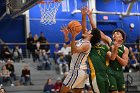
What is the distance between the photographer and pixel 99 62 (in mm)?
6527

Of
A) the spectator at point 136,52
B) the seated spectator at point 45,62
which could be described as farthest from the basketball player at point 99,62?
the spectator at point 136,52

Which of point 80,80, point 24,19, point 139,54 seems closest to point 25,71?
point 24,19

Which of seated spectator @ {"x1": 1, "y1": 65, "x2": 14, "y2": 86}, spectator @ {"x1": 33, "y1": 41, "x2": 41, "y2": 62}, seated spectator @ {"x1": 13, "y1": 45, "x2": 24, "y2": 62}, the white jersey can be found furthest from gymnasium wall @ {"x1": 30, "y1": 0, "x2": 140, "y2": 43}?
the white jersey

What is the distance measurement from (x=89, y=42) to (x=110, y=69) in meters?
0.70

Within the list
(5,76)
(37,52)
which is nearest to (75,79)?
(5,76)

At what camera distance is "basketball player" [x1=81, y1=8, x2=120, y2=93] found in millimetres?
6398

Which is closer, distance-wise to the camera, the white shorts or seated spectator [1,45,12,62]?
the white shorts

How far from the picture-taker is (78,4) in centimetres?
2217

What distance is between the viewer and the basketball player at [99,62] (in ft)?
21.0

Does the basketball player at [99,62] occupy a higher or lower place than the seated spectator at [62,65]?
higher

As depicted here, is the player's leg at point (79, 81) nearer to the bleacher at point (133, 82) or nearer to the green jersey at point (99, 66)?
the green jersey at point (99, 66)

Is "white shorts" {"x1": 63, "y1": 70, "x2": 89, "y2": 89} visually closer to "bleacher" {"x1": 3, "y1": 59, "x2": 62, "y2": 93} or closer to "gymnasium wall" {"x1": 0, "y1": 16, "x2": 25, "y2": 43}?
"bleacher" {"x1": 3, "y1": 59, "x2": 62, "y2": 93}

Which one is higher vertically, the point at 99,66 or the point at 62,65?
the point at 99,66

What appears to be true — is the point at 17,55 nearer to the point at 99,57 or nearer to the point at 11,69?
the point at 11,69
